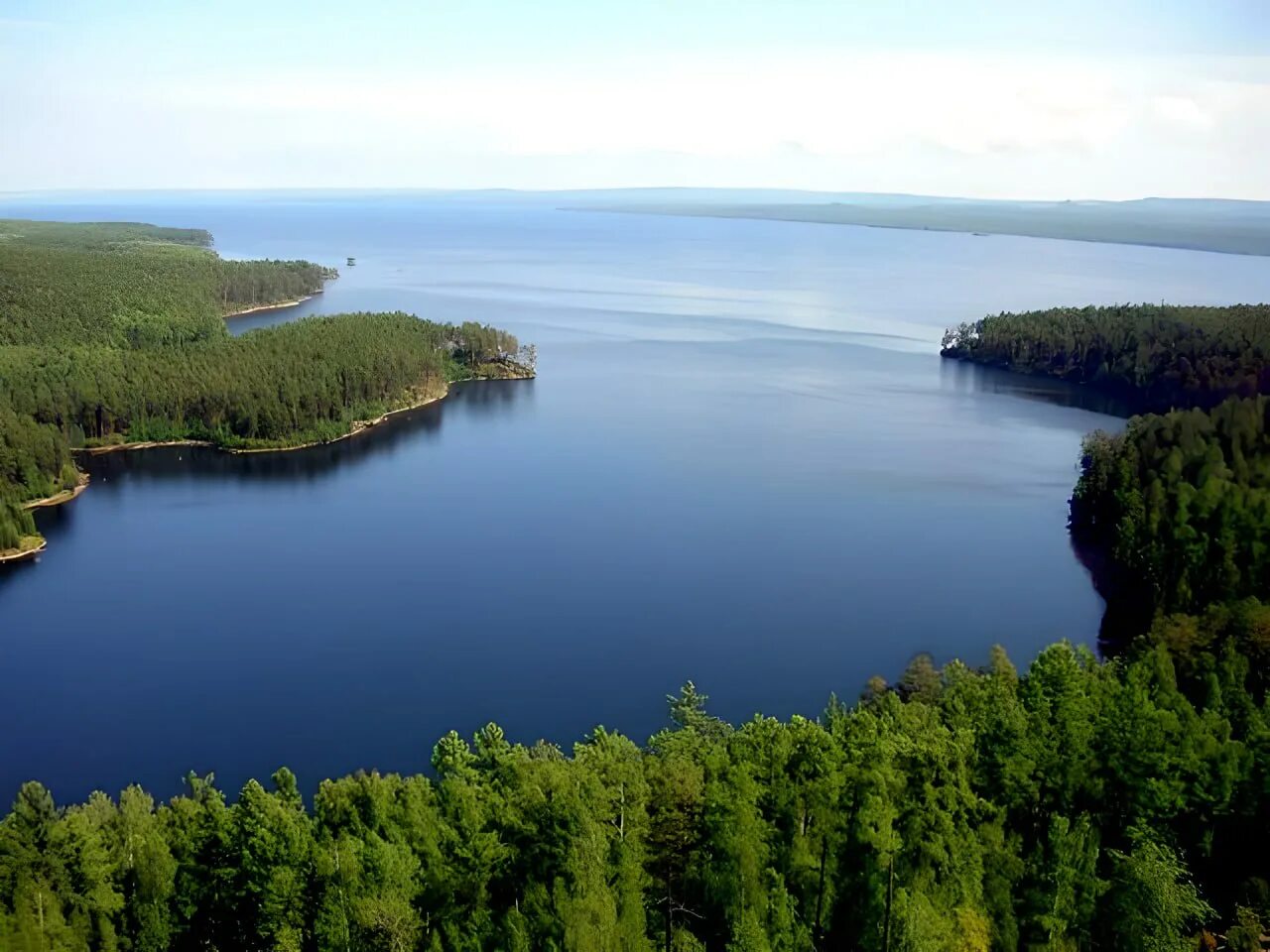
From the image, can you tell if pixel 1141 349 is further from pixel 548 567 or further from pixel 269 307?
pixel 269 307

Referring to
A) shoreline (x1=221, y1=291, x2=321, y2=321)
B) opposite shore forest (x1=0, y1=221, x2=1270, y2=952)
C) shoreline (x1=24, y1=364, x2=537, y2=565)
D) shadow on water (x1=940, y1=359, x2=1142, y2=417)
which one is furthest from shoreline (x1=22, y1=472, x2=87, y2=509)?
shadow on water (x1=940, y1=359, x2=1142, y2=417)

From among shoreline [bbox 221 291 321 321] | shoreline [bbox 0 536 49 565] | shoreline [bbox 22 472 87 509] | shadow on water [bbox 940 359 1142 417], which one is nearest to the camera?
shoreline [bbox 0 536 49 565]

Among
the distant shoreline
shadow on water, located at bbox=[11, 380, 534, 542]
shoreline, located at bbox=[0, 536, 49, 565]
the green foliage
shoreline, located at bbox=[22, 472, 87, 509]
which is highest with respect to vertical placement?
the distant shoreline

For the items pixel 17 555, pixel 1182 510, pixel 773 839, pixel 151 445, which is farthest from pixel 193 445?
pixel 773 839

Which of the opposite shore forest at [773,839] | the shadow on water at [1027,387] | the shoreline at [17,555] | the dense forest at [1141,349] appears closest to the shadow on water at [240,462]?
the shoreline at [17,555]

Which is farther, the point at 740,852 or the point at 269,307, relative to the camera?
the point at 269,307

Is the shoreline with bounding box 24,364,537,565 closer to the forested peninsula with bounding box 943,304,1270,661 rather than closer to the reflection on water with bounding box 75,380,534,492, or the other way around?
the reflection on water with bounding box 75,380,534,492
